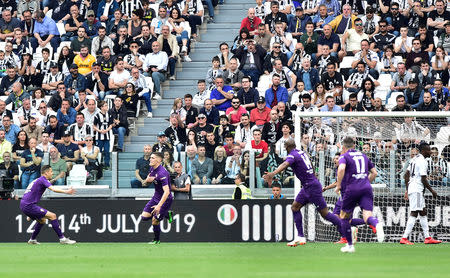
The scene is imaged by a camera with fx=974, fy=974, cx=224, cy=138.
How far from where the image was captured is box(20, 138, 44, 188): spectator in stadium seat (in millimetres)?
22703

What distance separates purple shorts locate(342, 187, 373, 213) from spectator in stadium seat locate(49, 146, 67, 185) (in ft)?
25.6

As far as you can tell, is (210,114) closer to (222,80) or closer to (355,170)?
(222,80)

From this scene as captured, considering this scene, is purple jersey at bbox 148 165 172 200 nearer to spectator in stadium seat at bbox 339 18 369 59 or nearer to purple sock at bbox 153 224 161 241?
purple sock at bbox 153 224 161 241

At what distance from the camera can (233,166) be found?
2195 centimetres

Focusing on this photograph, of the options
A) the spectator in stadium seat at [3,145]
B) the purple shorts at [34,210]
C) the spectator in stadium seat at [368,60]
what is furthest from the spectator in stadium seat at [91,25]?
the purple shorts at [34,210]

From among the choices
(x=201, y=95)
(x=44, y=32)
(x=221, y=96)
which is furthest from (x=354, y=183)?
(x=44, y=32)

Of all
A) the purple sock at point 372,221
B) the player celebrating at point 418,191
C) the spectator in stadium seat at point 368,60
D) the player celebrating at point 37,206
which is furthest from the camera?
the spectator in stadium seat at point 368,60

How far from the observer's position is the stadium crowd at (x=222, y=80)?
2206cm

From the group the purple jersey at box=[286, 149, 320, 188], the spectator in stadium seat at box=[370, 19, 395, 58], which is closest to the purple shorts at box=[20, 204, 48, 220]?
the purple jersey at box=[286, 149, 320, 188]

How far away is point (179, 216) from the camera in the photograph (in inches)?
Answer: 869

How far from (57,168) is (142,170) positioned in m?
2.06

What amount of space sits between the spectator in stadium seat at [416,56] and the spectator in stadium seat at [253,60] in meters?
3.80

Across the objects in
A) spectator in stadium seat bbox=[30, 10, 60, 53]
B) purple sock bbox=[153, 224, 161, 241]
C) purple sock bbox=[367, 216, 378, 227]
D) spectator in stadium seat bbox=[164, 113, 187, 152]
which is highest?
spectator in stadium seat bbox=[30, 10, 60, 53]

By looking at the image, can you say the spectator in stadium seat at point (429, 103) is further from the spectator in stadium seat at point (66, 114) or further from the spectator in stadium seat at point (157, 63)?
the spectator in stadium seat at point (66, 114)
